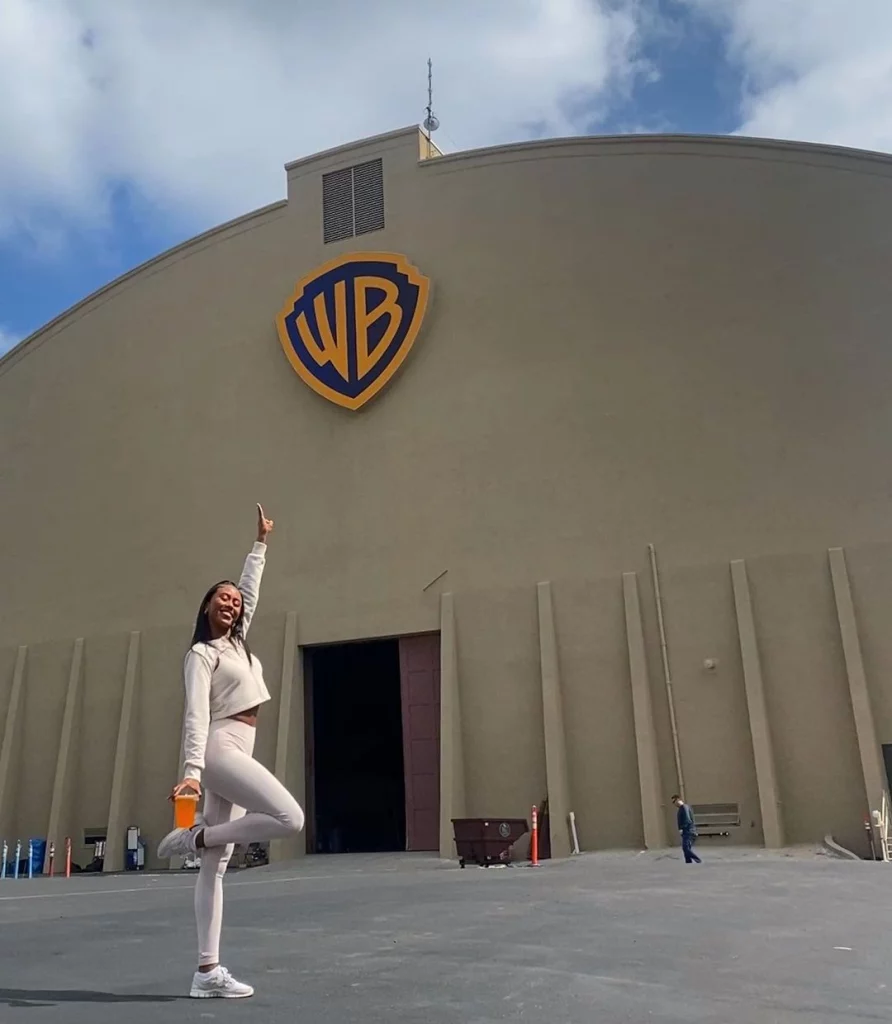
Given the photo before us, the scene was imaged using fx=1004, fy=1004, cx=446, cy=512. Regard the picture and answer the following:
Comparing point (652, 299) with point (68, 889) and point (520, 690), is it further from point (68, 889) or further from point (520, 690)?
point (68, 889)

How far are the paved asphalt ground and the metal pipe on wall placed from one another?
7.54m

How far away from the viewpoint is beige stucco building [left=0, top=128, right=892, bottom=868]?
59.1 ft

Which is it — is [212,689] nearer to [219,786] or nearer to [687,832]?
[219,786]

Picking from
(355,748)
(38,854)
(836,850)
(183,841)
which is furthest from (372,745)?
(183,841)

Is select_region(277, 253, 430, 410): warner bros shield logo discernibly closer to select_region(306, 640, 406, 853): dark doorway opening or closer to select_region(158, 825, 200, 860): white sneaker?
select_region(306, 640, 406, 853): dark doorway opening

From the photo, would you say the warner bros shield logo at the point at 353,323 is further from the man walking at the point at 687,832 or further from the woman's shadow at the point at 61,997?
the woman's shadow at the point at 61,997

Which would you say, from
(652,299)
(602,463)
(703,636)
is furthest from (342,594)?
(652,299)

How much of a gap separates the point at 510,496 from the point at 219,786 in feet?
52.9

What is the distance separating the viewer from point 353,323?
2278 centimetres

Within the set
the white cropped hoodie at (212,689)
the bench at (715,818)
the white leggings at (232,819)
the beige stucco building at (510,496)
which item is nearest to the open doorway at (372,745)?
the beige stucco building at (510,496)

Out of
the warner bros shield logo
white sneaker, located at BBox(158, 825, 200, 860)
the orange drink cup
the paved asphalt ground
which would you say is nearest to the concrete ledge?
the paved asphalt ground

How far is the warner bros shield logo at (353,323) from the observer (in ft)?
72.8

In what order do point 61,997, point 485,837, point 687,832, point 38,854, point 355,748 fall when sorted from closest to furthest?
point 61,997, point 687,832, point 485,837, point 38,854, point 355,748

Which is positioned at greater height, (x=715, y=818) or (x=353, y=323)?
(x=353, y=323)
